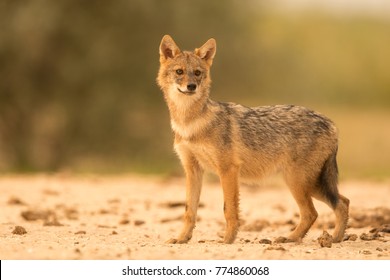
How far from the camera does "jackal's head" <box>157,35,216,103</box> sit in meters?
8.79

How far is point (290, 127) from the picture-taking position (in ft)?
30.8

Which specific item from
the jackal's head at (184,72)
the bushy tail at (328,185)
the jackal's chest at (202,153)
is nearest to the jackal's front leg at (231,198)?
the jackal's chest at (202,153)

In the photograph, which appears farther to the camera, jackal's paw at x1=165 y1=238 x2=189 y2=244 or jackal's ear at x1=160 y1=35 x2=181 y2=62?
jackal's ear at x1=160 y1=35 x2=181 y2=62

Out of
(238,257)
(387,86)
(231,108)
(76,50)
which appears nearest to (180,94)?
(231,108)

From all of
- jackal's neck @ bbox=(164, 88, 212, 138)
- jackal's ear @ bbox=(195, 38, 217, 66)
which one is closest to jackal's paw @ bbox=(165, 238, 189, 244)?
jackal's neck @ bbox=(164, 88, 212, 138)

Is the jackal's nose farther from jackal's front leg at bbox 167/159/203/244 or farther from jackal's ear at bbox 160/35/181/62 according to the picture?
jackal's front leg at bbox 167/159/203/244

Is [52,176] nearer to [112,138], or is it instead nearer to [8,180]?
[8,180]

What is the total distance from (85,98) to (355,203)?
1150 cm

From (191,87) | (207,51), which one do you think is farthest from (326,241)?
(207,51)

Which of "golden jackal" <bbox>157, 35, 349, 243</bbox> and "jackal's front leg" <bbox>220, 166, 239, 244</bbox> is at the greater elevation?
"golden jackal" <bbox>157, 35, 349, 243</bbox>

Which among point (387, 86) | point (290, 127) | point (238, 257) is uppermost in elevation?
point (387, 86)

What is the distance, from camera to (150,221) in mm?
11047

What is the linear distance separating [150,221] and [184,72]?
116 inches

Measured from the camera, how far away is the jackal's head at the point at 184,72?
8.79 metres
